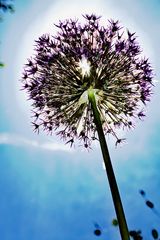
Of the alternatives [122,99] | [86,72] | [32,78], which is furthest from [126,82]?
[32,78]

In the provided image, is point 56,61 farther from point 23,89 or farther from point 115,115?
point 115,115

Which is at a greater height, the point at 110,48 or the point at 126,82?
the point at 110,48

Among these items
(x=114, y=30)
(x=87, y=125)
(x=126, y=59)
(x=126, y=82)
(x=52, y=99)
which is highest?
(x=114, y=30)

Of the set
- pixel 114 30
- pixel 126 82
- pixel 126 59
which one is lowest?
pixel 126 82

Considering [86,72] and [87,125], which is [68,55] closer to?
[86,72]

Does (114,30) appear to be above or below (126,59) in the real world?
above

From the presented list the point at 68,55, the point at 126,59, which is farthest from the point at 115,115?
the point at 68,55

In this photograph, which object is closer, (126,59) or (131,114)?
(126,59)

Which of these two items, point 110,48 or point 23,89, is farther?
point 23,89
